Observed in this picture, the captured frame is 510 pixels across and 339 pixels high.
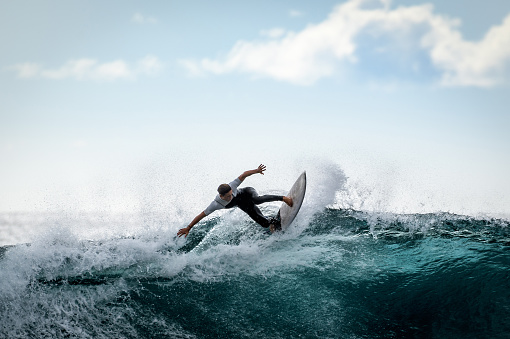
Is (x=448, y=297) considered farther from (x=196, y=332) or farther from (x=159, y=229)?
(x=159, y=229)

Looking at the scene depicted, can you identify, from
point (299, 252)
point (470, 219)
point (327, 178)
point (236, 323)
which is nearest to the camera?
point (236, 323)

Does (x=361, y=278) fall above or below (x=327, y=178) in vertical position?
below

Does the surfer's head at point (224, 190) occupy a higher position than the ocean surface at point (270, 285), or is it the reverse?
the surfer's head at point (224, 190)

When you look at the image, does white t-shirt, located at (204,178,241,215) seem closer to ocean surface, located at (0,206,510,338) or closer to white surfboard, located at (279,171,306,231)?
ocean surface, located at (0,206,510,338)

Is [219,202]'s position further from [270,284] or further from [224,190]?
[270,284]

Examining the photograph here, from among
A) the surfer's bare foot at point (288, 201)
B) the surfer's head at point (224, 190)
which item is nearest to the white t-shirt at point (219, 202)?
the surfer's head at point (224, 190)

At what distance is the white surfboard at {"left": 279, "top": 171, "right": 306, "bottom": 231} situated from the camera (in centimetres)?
747

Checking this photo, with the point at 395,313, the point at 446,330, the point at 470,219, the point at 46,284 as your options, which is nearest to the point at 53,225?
the point at 46,284

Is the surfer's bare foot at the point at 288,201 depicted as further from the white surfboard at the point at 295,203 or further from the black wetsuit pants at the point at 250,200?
the white surfboard at the point at 295,203

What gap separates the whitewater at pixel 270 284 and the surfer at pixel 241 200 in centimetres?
50

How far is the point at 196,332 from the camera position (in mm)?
5242

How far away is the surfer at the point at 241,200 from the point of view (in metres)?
6.68

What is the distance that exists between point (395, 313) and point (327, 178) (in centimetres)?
504

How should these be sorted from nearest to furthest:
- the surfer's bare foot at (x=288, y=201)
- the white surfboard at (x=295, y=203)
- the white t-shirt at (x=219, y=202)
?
the white t-shirt at (x=219, y=202) < the surfer's bare foot at (x=288, y=201) < the white surfboard at (x=295, y=203)
